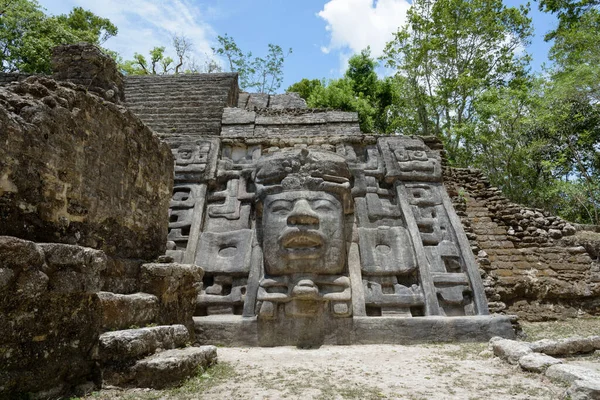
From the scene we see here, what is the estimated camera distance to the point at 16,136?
2664 mm

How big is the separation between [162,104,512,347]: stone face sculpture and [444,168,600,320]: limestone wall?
85 cm

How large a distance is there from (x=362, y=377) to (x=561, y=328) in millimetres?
3850

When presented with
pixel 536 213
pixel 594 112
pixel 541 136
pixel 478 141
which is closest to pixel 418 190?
pixel 536 213

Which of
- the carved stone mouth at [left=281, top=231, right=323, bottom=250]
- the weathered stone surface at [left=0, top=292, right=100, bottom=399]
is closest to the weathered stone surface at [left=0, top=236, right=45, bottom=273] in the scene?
the weathered stone surface at [left=0, top=292, right=100, bottom=399]

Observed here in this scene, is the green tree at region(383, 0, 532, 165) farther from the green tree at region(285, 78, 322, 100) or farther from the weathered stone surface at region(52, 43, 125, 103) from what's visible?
the weathered stone surface at region(52, 43, 125, 103)

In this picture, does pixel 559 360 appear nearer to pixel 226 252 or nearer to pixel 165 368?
pixel 165 368

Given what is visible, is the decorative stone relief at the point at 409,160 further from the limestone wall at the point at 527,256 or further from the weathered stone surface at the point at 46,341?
the weathered stone surface at the point at 46,341

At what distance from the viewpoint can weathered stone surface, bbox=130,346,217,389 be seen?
2898mm

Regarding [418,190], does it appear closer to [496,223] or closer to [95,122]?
[496,223]

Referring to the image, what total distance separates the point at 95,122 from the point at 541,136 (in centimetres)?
1831

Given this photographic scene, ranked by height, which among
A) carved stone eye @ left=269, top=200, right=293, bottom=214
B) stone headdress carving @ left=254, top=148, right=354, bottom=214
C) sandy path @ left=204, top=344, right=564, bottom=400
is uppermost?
stone headdress carving @ left=254, top=148, right=354, bottom=214

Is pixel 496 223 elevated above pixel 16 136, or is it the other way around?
pixel 496 223

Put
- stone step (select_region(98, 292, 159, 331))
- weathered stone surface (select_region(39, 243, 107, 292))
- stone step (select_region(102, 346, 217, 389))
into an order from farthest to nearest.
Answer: stone step (select_region(98, 292, 159, 331)), stone step (select_region(102, 346, 217, 389)), weathered stone surface (select_region(39, 243, 107, 292))

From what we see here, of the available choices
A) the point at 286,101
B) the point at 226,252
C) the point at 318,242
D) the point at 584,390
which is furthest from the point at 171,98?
the point at 584,390
